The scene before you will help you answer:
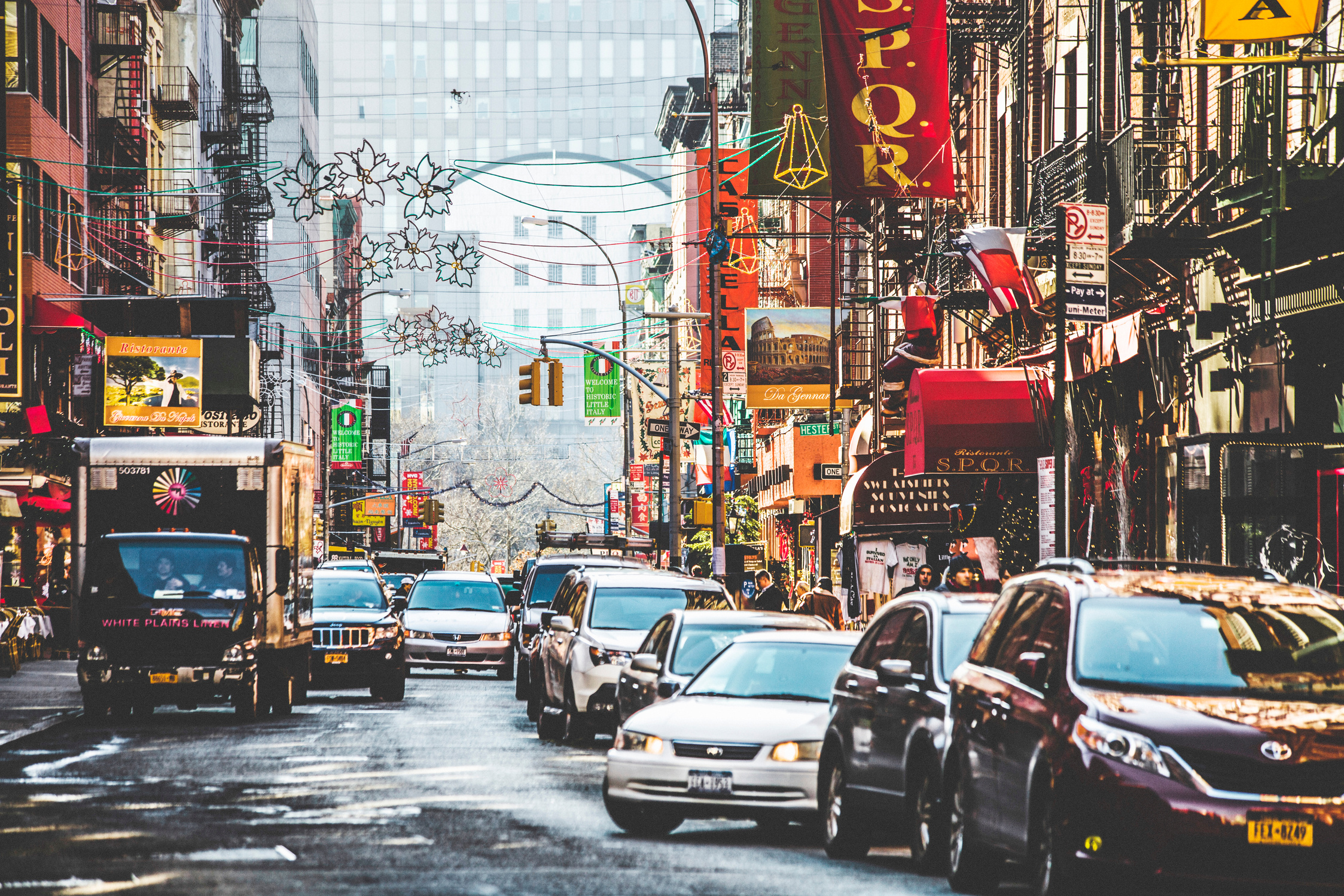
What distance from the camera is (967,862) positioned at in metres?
10.6

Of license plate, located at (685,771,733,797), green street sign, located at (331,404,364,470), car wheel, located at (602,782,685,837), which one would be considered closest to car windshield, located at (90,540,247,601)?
car wheel, located at (602,782,685,837)

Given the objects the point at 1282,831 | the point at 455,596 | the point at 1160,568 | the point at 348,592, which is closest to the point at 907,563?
the point at 455,596

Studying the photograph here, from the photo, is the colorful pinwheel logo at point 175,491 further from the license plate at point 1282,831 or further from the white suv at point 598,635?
the license plate at point 1282,831

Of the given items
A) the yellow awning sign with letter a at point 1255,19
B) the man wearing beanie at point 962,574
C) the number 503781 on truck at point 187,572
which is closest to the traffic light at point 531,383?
the number 503781 on truck at point 187,572

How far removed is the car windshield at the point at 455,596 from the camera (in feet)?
115

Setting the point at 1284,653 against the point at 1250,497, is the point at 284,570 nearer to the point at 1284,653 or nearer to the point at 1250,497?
the point at 1250,497

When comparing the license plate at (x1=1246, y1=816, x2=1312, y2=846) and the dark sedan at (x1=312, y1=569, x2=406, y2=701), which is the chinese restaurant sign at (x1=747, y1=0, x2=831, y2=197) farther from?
the license plate at (x1=1246, y1=816, x2=1312, y2=846)

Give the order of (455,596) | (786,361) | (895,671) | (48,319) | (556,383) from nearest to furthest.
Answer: (895,671)
(455,596)
(556,383)
(48,319)
(786,361)

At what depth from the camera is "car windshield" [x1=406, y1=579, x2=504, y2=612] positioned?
3516 centimetres

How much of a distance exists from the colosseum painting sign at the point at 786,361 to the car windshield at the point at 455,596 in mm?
9509

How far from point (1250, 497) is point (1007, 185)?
12.0m

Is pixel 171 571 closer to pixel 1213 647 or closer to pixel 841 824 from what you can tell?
pixel 841 824

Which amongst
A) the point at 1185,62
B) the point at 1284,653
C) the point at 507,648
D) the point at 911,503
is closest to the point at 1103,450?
the point at 911,503

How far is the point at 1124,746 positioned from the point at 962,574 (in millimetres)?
13427
